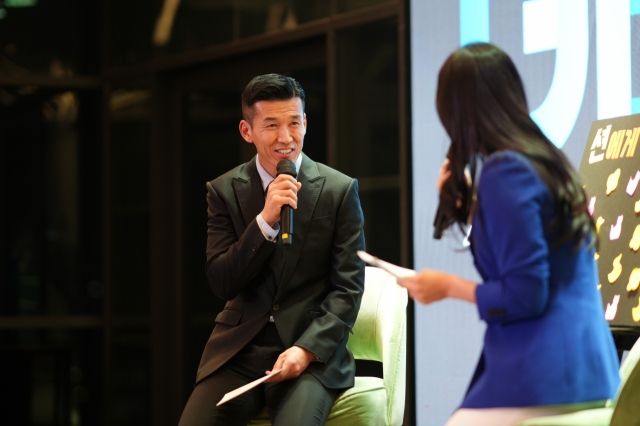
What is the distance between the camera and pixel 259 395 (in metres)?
2.32

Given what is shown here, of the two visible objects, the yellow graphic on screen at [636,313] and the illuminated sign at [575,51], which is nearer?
the yellow graphic on screen at [636,313]

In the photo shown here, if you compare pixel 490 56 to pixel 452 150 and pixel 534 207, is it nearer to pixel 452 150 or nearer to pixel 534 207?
pixel 452 150

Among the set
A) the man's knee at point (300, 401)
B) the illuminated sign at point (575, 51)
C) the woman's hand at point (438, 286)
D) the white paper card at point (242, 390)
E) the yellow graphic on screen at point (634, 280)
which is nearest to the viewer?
the woman's hand at point (438, 286)

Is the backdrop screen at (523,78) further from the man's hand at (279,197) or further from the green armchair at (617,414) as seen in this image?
the green armchair at (617,414)

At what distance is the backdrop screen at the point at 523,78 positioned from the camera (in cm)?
299

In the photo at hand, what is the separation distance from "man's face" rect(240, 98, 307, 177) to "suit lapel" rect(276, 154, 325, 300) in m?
0.08

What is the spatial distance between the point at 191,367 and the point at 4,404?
118 cm

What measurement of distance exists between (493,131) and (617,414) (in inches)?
Answer: 22.6

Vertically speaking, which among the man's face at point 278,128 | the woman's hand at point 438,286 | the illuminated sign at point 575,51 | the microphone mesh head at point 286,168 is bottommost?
the woman's hand at point 438,286

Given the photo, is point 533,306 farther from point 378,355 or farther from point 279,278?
point 378,355

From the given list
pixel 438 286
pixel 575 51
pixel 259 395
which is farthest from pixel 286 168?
pixel 575 51

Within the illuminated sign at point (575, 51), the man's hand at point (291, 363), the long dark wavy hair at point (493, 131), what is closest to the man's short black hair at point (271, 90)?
the man's hand at point (291, 363)

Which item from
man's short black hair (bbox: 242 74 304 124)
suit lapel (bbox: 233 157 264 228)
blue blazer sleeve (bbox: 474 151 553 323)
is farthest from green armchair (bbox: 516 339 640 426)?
man's short black hair (bbox: 242 74 304 124)

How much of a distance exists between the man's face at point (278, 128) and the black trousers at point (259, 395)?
0.50 meters
